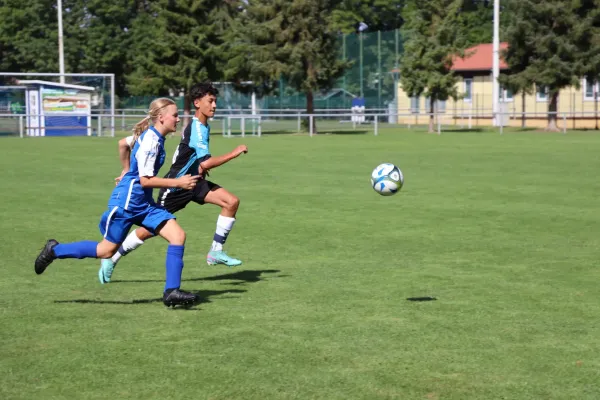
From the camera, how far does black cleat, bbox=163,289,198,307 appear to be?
7.68m

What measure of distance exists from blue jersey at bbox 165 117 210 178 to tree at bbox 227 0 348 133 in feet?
144

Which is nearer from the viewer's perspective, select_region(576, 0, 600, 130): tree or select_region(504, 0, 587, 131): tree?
select_region(576, 0, 600, 130): tree

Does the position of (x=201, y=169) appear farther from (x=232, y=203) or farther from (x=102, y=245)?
(x=102, y=245)

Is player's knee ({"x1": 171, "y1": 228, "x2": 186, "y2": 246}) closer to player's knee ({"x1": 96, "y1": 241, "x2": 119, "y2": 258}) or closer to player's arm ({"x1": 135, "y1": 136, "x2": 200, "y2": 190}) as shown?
player's arm ({"x1": 135, "y1": 136, "x2": 200, "y2": 190})

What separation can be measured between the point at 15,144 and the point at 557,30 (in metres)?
30.0

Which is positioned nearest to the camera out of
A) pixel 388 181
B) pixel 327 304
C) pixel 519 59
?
pixel 327 304

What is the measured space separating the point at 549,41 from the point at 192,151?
146ft

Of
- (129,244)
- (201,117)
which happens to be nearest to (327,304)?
(129,244)

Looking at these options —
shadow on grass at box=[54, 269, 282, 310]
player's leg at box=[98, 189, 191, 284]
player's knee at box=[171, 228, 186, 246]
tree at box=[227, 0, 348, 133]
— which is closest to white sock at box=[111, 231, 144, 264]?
player's leg at box=[98, 189, 191, 284]

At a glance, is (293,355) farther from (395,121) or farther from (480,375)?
(395,121)

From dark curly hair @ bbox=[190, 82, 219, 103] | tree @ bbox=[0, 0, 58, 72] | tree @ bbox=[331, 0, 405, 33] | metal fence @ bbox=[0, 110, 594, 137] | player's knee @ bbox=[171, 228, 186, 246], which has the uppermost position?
tree @ bbox=[331, 0, 405, 33]

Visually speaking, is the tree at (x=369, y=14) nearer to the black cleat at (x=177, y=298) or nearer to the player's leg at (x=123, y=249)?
the player's leg at (x=123, y=249)

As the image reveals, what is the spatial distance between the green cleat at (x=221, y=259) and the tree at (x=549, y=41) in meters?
42.5

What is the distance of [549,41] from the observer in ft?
169
